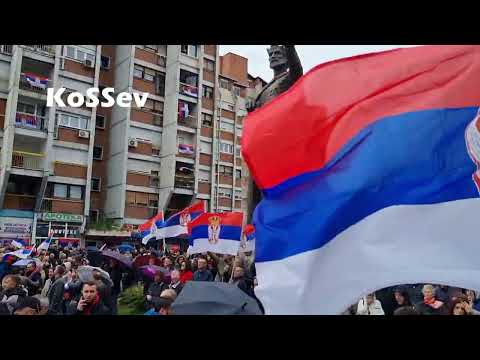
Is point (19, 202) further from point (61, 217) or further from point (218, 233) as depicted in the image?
point (218, 233)

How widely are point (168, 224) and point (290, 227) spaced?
36.4 feet

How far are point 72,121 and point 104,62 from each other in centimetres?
568

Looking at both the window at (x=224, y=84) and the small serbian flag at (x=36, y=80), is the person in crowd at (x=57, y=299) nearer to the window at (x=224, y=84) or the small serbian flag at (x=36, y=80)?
the small serbian flag at (x=36, y=80)

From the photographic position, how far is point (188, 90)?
115 feet

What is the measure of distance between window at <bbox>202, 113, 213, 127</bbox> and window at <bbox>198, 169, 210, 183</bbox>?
3.35 meters

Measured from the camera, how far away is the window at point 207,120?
3698 centimetres

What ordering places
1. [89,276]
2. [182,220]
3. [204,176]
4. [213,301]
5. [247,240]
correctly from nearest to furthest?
[213,301]
[89,276]
[247,240]
[182,220]
[204,176]

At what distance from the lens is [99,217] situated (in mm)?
32312

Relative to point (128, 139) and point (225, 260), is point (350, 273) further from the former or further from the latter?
point (128, 139)

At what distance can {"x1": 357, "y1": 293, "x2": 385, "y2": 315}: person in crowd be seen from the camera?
18.6 feet

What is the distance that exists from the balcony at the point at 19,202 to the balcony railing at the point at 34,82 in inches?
219

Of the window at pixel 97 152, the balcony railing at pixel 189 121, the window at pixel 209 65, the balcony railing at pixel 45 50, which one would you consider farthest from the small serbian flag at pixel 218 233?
the window at pixel 209 65

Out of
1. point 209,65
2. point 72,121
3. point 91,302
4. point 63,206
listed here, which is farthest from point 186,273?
point 209,65

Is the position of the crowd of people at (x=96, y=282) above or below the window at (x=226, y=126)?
below
